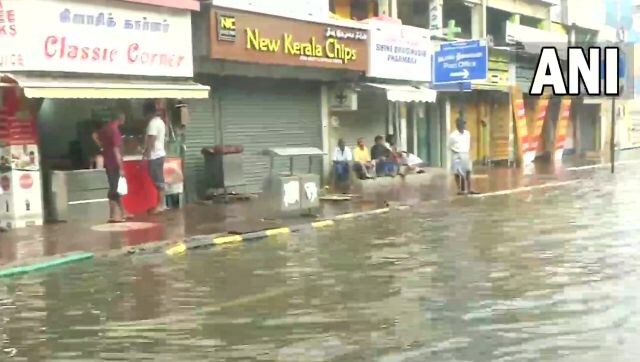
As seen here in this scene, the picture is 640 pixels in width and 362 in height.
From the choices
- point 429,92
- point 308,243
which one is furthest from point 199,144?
point 429,92

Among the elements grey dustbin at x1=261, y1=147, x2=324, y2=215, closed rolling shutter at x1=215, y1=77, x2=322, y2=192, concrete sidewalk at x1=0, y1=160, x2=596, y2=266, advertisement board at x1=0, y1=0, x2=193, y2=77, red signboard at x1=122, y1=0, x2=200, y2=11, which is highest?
red signboard at x1=122, y1=0, x2=200, y2=11

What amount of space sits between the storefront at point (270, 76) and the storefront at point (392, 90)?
2.09 feet

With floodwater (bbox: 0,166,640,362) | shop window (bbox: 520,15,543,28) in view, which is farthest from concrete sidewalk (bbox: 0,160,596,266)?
shop window (bbox: 520,15,543,28)

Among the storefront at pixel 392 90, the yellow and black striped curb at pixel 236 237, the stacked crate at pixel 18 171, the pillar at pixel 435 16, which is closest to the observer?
the yellow and black striped curb at pixel 236 237

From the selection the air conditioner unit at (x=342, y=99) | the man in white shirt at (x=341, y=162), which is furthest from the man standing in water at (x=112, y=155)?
the air conditioner unit at (x=342, y=99)

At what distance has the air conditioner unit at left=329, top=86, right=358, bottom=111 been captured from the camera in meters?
23.3

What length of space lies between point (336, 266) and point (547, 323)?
3627mm

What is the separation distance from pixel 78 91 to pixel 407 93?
40.8ft

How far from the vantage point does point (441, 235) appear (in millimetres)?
13102

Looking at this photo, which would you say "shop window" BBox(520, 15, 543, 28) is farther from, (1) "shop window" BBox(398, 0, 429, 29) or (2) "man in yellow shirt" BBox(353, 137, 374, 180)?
(2) "man in yellow shirt" BBox(353, 137, 374, 180)

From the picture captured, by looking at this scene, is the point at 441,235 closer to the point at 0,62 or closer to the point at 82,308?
the point at 82,308

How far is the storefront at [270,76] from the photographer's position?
18641 mm

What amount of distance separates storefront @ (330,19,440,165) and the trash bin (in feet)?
17.8

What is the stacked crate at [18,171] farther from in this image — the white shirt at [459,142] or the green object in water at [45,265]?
the white shirt at [459,142]
